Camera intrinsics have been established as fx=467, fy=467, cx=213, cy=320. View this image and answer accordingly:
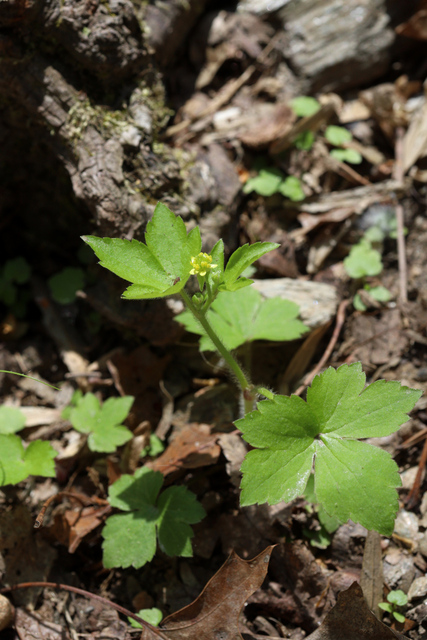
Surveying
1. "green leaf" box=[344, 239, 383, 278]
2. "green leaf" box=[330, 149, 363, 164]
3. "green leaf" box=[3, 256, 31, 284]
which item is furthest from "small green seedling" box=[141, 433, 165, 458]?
"green leaf" box=[330, 149, 363, 164]

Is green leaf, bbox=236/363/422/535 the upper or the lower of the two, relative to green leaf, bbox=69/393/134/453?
lower

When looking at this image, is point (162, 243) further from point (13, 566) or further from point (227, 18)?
point (227, 18)

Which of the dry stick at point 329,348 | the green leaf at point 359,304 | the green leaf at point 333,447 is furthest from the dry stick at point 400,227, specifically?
the green leaf at point 333,447

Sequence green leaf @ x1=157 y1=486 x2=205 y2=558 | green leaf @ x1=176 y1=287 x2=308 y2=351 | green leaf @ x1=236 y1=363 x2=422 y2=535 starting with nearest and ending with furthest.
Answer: green leaf @ x1=236 y1=363 x2=422 y2=535 → green leaf @ x1=157 y1=486 x2=205 y2=558 → green leaf @ x1=176 y1=287 x2=308 y2=351

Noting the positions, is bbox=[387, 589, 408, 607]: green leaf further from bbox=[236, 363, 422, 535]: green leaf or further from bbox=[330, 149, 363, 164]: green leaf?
bbox=[330, 149, 363, 164]: green leaf

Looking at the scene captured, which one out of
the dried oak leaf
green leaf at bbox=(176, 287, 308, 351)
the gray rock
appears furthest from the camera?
the gray rock

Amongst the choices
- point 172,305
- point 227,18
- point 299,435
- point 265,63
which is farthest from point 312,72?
point 299,435
